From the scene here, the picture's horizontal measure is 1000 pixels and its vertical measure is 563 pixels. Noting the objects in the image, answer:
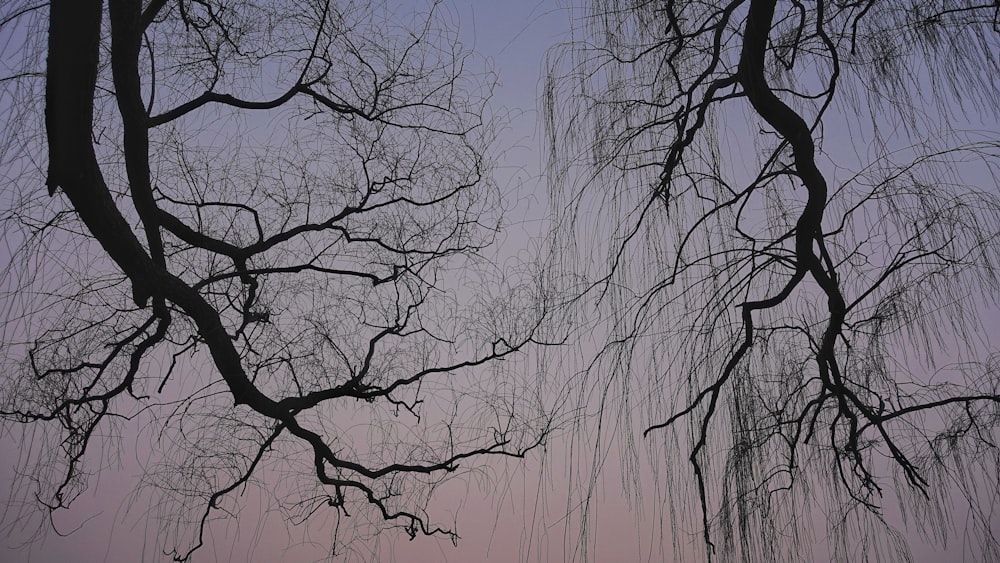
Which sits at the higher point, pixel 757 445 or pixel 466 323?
pixel 466 323

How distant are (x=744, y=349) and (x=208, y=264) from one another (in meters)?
1.30

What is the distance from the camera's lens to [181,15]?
Result: 5.84 ft

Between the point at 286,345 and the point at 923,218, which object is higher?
the point at 286,345

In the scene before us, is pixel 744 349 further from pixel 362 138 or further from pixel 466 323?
pixel 362 138

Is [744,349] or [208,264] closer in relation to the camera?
[744,349]

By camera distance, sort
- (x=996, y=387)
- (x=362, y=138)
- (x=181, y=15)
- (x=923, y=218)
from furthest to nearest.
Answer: (x=362, y=138), (x=181, y=15), (x=996, y=387), (x=923, y=218)

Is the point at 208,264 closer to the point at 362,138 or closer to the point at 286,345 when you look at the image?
the point at 286,345

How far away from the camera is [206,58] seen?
1.82 meters

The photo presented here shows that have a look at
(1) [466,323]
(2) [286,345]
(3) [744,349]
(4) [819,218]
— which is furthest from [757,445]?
(2) [286,345]

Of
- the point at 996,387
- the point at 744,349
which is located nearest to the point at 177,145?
the point at 744,349

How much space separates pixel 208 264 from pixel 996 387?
1587 mm

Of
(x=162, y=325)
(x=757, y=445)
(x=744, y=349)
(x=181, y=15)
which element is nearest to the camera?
(x=744, y=349)

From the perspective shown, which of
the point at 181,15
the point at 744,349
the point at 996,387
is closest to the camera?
the point at 744,349

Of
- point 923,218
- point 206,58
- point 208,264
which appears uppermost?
point 206,58
